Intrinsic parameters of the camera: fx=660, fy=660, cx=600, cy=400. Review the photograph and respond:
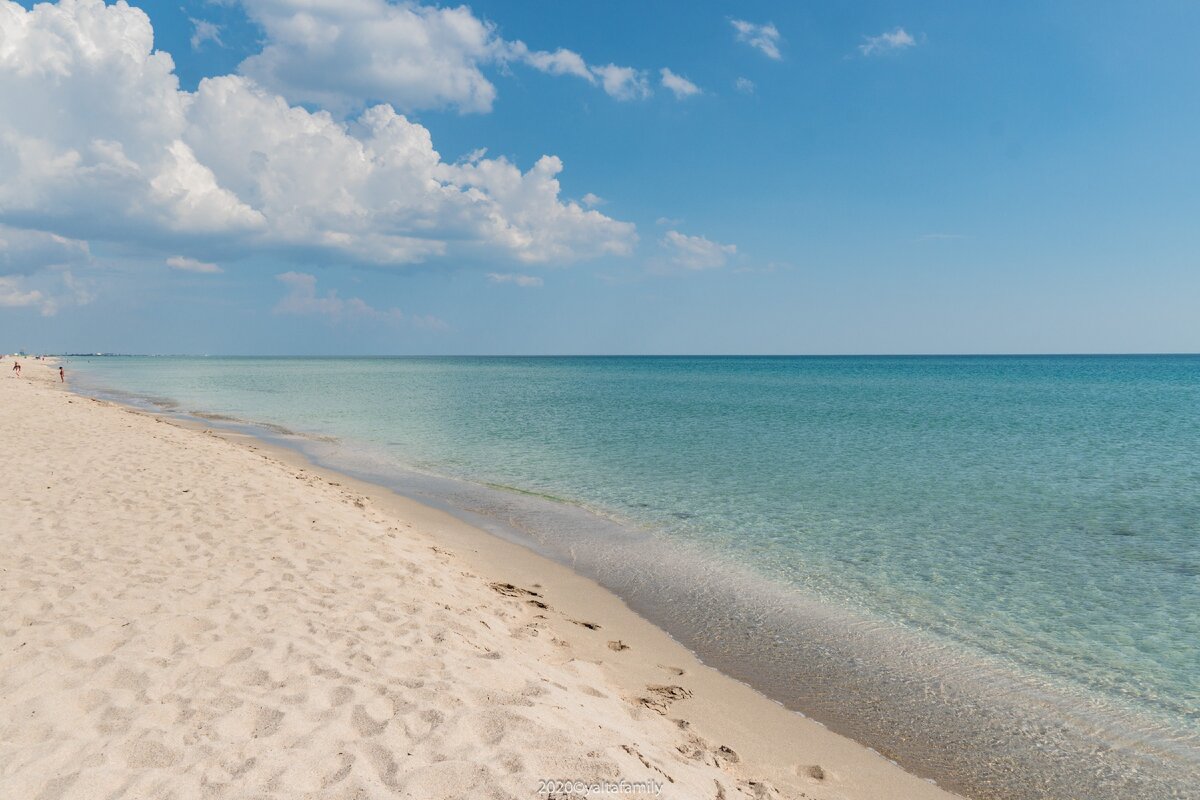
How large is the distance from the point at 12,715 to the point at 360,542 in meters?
5.54

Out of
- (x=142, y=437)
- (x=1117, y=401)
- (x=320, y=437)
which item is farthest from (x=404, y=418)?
(x=1117, y=401)

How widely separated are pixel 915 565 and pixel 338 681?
9736 mm

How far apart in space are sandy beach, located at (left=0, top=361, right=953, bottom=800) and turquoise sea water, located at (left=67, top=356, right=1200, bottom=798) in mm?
1113

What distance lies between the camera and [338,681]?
5633mm

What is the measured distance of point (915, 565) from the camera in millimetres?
11523

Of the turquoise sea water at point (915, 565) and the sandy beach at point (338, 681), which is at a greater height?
the sandy beach at point (338, 681)

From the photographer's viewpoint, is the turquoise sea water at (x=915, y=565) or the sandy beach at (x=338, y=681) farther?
the turquoise sea water at (x=915, y=565)

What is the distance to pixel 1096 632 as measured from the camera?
28.8 feet

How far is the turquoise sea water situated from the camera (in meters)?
6.55

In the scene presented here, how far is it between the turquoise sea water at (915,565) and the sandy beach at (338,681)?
111 centimetres

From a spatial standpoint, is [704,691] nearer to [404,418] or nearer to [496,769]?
[496,769]

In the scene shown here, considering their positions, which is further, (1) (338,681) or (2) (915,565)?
(2) (915,565)

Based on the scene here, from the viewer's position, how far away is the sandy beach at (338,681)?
4.40m

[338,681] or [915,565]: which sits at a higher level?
[338,681]
